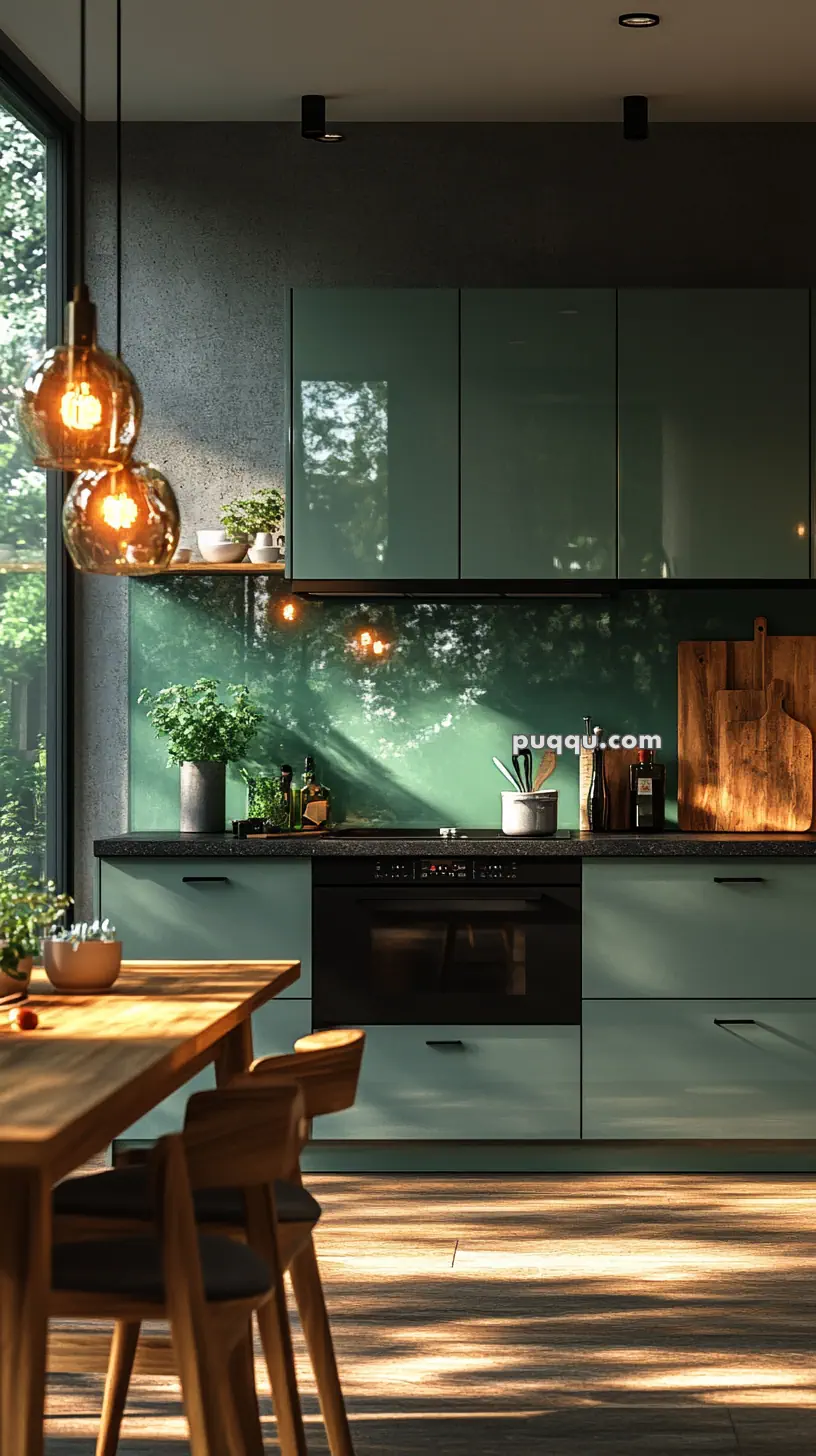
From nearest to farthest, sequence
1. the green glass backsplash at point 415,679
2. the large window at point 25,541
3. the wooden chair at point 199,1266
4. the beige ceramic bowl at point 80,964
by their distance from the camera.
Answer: the wooden chair at point 199,1266 → the beige ceramic bowl at point 80,964 → the large window at point 25,541 → the green glass backsplash at point 415,679

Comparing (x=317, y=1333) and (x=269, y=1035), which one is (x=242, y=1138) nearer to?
(x=317, y=1333)

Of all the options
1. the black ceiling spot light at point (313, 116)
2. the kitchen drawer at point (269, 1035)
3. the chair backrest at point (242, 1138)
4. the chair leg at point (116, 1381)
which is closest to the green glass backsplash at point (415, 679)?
the kitchen drawer at point (269, 1035)

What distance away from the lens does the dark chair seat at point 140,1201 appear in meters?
2.35

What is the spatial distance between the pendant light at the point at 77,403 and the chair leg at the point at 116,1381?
1.42 meters

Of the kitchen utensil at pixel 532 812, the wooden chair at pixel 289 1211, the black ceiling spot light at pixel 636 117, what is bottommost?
the wooden chair at pixel 289 1211

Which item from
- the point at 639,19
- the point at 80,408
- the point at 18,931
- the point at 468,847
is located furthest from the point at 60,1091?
the point at 639,19

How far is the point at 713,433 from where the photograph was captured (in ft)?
16.0

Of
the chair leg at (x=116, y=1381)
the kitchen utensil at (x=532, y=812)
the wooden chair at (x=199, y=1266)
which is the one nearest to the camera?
the wooden chair at (x=199, y=1266)

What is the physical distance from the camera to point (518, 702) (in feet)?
17.3

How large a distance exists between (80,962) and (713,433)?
2977 mm

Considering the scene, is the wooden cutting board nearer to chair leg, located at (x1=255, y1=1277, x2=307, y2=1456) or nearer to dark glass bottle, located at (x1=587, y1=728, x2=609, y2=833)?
dark glass bottle, located at (x1=587, y1=728, x2=609, y2=833)

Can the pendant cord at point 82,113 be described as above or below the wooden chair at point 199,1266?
above

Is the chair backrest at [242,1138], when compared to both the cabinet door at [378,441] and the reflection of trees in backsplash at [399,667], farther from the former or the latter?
the reflection of trees in backsplash at [399,667]

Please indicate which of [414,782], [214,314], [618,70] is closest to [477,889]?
[414,782]
